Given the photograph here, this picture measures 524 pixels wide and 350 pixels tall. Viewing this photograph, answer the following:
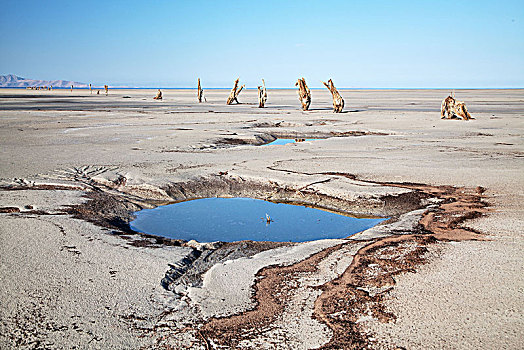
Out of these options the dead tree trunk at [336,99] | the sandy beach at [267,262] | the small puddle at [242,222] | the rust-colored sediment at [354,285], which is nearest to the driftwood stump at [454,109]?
the dead tree trunk at [336,99]

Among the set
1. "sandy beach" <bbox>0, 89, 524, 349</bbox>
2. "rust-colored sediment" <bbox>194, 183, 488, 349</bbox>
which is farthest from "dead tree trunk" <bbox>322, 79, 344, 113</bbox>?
"rust-colored sediment" <bbox>194, 183, 488, 349</bbox>

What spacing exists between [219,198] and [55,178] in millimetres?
2801

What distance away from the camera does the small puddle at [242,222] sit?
5.51m

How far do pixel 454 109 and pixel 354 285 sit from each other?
56.3 ft

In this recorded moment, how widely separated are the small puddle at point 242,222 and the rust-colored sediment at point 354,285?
103 cm

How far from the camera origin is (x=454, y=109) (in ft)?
61.0

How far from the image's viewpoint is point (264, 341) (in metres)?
2.76

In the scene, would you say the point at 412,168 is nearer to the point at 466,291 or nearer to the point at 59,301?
the point at 466,291

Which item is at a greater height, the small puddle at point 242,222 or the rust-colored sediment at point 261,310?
the rust-colored sediment at point 261,310

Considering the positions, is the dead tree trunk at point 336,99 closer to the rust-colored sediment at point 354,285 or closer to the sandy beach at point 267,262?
the sandy beach at point 267,262

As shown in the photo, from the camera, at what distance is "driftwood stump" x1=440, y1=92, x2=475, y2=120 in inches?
723

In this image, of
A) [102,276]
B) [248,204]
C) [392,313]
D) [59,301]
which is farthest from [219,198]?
[392,313]

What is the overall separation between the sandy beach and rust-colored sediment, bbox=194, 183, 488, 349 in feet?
0.05

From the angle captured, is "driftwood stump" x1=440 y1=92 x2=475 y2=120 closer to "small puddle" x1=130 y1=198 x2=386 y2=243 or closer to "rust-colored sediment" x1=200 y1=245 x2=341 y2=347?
"small puddle" x1=130 y1=198 x2=386 y2=243
